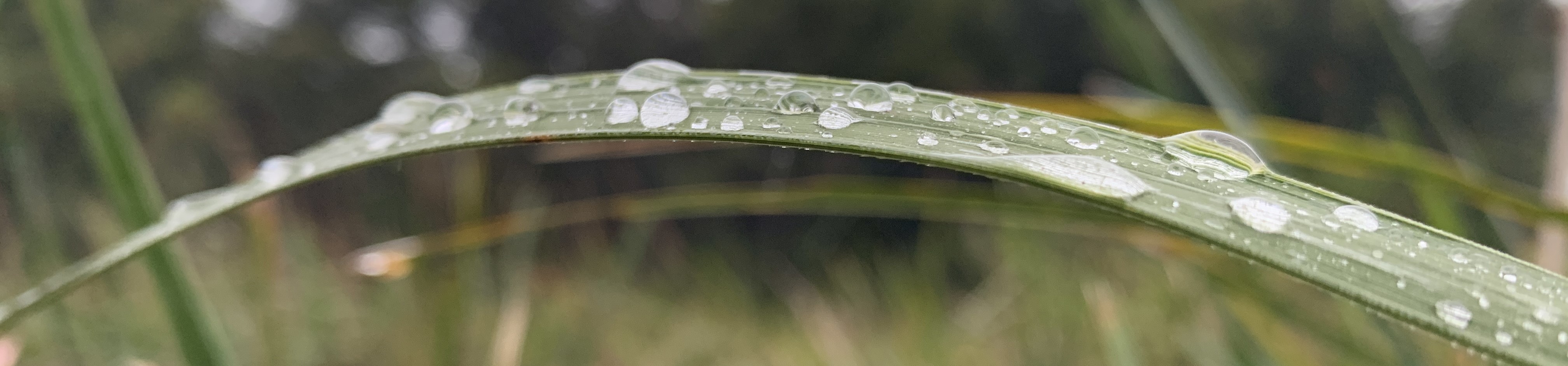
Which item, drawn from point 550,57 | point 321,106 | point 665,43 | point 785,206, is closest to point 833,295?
point 785,206

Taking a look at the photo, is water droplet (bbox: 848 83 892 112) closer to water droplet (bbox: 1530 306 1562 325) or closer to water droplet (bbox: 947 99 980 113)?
water droplet (bbox: 947 99 980 113)

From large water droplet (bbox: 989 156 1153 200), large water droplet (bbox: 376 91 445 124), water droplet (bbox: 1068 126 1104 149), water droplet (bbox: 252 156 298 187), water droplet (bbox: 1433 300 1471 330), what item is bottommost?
water droplet (bbox: 1433 300 1471 330)

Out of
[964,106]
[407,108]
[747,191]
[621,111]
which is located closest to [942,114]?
[964,106]

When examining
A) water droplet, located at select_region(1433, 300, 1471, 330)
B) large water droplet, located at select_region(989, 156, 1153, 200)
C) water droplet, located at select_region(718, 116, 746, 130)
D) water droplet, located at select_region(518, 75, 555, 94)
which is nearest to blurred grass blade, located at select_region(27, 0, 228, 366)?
water droplet, located at select_region(518, 75, 555, 94)

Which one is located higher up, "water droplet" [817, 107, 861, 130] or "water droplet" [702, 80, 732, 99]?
"water droplet" [702, 80, 732, 99]

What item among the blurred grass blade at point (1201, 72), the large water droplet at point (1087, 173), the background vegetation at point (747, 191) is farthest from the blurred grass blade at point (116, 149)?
the blurred grass blade at point (1201, 72)
